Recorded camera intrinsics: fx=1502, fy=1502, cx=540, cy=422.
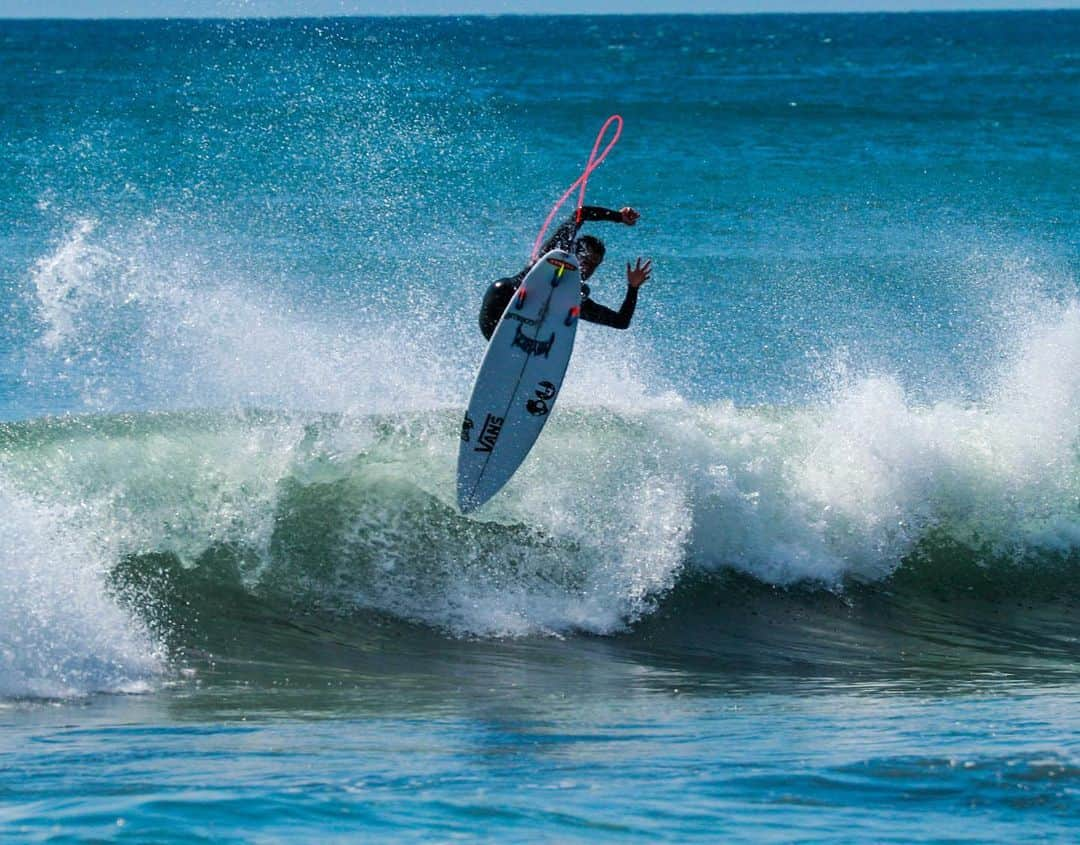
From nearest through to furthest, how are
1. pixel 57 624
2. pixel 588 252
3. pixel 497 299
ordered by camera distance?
1. pixel 57 624
2. pixel 588 252
3. pixel 497 299

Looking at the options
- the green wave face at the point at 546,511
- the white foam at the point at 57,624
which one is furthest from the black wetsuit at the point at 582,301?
the white foam at the point at 57,624

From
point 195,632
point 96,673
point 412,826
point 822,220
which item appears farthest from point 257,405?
point 822,220

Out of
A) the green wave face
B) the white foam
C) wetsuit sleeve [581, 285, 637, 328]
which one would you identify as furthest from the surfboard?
the white foam

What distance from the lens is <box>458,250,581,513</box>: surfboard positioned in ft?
30.0

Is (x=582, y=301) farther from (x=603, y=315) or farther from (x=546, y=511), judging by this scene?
(x=546, y=511)

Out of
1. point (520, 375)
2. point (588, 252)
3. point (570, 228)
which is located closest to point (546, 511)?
point (520, 375)

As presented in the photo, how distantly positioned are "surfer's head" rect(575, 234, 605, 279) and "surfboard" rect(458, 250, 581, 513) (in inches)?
2.6

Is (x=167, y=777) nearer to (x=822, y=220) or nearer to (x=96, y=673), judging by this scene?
(x=96, y=673)

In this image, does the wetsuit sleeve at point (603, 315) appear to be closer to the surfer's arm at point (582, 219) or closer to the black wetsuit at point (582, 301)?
the black wetsuit at point (582, 301)

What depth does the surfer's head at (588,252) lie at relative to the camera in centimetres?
912

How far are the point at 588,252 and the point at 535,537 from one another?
1819 mm

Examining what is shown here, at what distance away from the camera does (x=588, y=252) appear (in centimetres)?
916

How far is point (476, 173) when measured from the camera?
2453 cm

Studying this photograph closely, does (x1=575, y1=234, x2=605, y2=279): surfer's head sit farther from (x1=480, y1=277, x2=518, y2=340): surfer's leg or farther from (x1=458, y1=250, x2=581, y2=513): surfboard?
(x1=480, y1=277, x2=518, y2=340): surfer's leg
